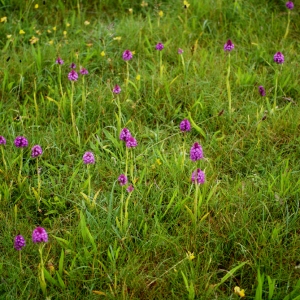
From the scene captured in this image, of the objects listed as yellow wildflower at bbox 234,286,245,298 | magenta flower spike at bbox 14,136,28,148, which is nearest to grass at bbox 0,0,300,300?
yellow wildflower at bbox 234,286,245,298

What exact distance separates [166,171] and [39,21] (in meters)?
2.32

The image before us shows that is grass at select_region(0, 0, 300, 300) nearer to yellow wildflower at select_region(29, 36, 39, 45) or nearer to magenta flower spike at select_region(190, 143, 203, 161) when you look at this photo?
yellow wildflower at select_region(29, 36, 39, 45)

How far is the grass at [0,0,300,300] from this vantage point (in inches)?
88.9

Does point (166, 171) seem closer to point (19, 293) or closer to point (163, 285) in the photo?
point (163, 285)

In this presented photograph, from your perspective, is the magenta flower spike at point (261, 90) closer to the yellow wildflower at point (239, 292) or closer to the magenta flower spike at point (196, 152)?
the magenta flower spike at point (196, 152)

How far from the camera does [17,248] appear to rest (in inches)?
86.1

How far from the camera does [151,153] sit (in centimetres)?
300

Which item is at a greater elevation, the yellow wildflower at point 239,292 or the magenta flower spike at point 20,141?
the magenta flower spike at point 20,141

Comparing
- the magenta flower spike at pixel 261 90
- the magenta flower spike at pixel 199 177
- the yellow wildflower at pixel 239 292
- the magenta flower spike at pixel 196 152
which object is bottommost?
the yellow wildflower at pixel 239 292

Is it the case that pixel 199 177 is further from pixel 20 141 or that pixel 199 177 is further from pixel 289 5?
pixel 289 5

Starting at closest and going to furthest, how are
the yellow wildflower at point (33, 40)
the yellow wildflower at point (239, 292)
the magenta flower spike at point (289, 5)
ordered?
1. the yellow wildflower at point (239, 292)
2. the yellow wildflower at point (33, 40)
3. the magenta flower spike at point (289, 5)

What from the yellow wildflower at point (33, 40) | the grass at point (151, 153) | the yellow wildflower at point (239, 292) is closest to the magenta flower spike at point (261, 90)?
the grass at point (151, 153)

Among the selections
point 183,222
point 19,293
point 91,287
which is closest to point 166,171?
point 183,222

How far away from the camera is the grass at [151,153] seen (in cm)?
226
